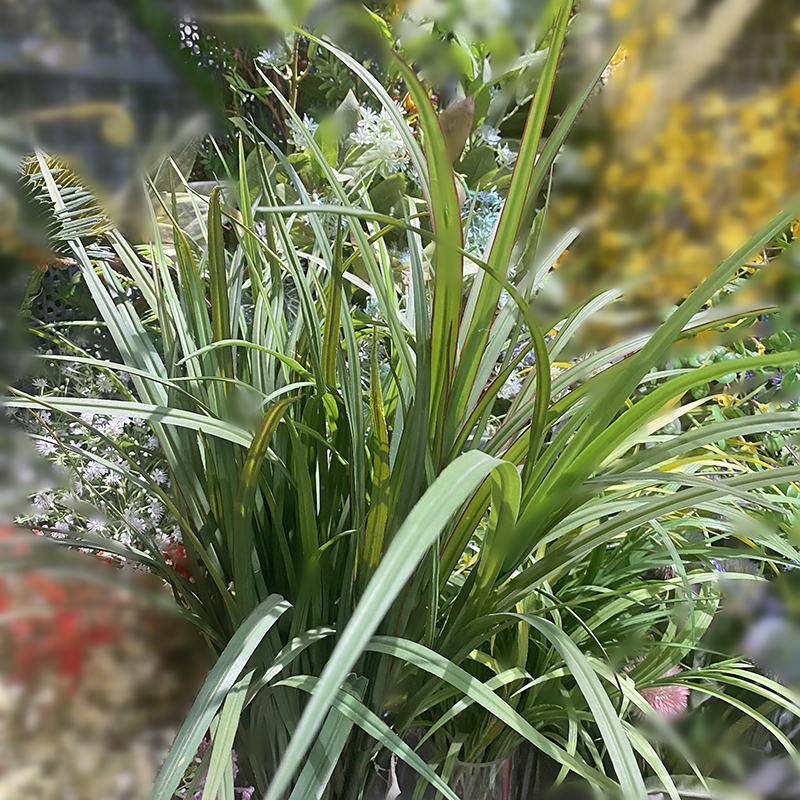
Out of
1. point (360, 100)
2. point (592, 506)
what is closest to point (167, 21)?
point (360, 100)

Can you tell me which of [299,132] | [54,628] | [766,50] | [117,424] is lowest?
[54,628]

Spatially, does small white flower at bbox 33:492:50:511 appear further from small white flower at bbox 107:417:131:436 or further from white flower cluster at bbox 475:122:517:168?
white flower cluster at bbox 475:122:517:168

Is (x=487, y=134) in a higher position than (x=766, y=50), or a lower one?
lower

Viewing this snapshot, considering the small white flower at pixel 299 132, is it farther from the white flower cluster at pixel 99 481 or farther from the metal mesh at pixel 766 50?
the metal mesh at pixel 766 50

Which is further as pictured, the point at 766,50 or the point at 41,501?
the point at 766,50

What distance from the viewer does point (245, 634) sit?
0.87 ft

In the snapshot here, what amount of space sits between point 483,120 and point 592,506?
1.77 feet

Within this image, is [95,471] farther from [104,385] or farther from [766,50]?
[766,50]

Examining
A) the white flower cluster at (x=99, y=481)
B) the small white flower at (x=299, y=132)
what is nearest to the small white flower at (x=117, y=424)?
the white flower cluster at (x=99, y=481)

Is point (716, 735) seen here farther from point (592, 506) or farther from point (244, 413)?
point (244, 413)

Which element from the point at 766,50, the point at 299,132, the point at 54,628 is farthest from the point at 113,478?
the point at 766,50

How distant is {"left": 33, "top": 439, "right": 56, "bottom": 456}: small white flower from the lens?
0.56 meters

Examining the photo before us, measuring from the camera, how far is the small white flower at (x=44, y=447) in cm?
56

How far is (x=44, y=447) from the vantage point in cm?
56
